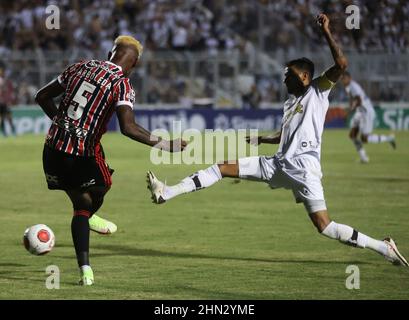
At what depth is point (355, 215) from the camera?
50.6ft

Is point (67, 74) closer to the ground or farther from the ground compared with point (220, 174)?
farther from the ground

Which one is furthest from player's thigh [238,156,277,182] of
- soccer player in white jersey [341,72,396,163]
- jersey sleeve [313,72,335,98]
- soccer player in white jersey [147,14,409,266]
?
soccer player in white jersey [341,72,396,163]

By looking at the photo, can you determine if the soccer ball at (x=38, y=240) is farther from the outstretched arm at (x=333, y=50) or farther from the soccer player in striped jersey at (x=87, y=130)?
the outstretched arm at (x=333, y=50)

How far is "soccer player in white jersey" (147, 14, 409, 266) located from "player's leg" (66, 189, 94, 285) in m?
0.84

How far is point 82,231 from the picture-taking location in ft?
30.9

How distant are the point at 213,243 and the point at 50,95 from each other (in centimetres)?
368

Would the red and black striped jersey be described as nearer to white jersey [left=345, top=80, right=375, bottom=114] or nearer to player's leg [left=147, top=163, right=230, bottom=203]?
player's leg [left=147, top=163, right=230, bottom=203]

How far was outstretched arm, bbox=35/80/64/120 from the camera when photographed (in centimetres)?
976

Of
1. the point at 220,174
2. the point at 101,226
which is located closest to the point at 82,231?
the point at 101,226

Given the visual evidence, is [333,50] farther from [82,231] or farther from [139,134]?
[82,231]

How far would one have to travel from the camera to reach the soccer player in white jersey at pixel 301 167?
1013cm

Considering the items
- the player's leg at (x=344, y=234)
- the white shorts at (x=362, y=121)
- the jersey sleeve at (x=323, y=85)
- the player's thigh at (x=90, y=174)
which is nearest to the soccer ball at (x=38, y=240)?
the player's thigh at (x=90, y=174)

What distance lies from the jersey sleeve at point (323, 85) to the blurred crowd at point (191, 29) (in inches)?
1116

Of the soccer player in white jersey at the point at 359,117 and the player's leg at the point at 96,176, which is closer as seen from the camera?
the player's leg at the point at 96,176
